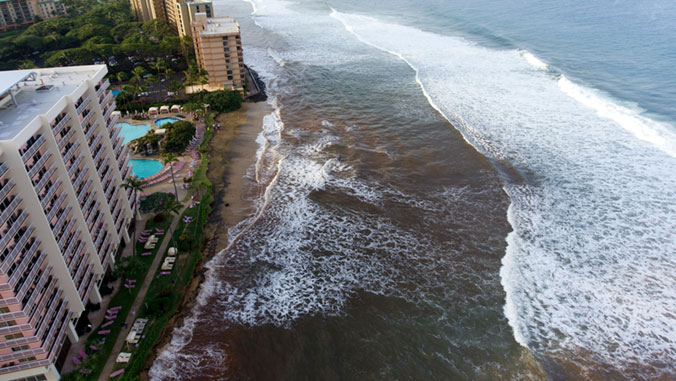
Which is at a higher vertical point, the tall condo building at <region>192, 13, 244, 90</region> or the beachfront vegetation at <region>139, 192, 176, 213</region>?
the tall condo building at <region>192, 13, 244, 90</region>

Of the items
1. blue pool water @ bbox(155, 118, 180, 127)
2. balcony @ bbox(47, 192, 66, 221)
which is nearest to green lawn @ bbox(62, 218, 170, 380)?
balcony @ bbox(47, 192, 66, 221)

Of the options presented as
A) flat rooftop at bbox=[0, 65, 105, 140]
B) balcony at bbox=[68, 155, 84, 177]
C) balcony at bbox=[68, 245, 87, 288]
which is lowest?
balcony at bbox=[68, 245, 87, 288]

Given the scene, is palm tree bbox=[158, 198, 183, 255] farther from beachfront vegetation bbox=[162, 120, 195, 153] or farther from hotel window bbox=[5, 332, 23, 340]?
hotel window bbox=[5, 332, 23, 340]

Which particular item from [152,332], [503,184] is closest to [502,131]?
[503,184]

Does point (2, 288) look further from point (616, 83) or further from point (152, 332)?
point (616, 83)

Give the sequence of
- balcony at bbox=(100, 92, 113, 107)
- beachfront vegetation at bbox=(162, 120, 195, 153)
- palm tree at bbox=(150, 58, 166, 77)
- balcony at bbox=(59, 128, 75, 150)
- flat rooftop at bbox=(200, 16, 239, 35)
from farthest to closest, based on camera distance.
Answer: palm tree at bbox=(150, 58, 166, 77), flat rooftop at bbox=(200, 16, 239, 35), beachfront vegetation at bbox=(162, 120, 195, 153), balcony at bbox=(100, 92, 113, 107), balcony at bbox=(59, 128, 75, 150)

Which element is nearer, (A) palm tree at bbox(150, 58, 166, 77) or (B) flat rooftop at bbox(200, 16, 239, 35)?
(B) flat rooftop at bbox(200, 16, 239, 35)

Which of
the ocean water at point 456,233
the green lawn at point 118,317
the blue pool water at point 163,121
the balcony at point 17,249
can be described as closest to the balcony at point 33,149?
the balcony at point 17,249

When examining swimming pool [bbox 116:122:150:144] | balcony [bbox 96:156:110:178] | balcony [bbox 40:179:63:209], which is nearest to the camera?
balcony [bbox 40:179:63:209]
